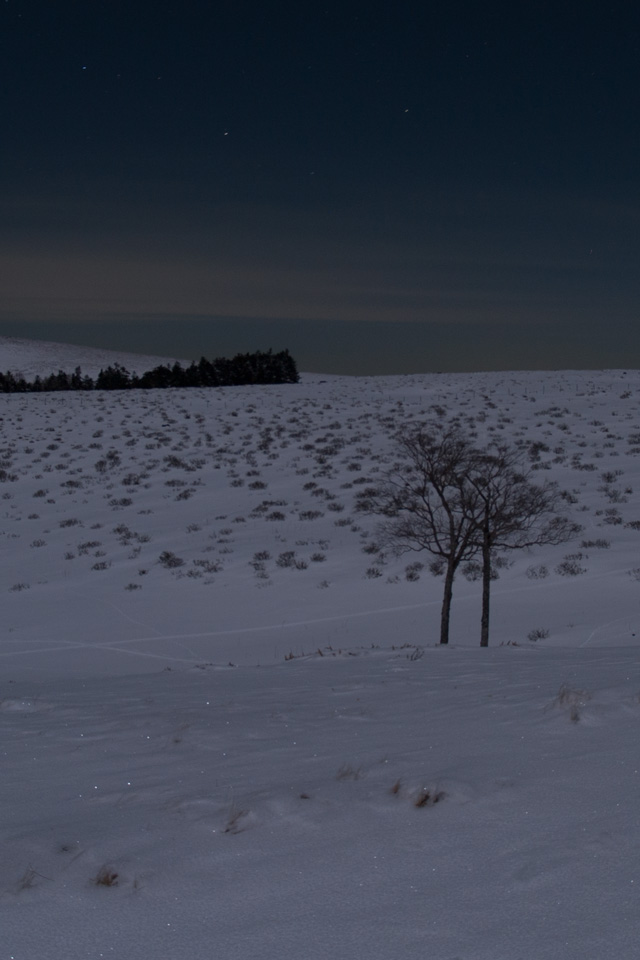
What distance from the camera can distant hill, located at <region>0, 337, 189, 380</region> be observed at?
11156 centimetres

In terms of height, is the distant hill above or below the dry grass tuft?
above

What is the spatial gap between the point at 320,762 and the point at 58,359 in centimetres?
12679

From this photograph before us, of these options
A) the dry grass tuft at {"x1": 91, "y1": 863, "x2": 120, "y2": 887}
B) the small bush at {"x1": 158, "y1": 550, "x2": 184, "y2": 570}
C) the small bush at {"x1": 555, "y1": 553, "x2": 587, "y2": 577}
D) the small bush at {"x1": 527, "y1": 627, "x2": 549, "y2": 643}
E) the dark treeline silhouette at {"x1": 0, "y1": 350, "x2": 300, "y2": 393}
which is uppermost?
the dark treeline silhouette at {"x1": 0, "y1": 350, "x2": 300, "y2": 393}

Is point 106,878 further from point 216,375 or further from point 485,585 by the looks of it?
point 216,375

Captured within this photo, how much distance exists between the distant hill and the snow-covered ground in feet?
315

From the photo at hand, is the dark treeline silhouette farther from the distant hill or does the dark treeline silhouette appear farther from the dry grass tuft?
the dry grass tuft

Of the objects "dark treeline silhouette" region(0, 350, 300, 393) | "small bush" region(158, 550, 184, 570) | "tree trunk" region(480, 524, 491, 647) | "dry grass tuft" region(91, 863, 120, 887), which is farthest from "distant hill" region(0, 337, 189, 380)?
"dry grass tuft" region(91, 863, 120, 887)

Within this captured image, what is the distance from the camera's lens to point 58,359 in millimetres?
122312

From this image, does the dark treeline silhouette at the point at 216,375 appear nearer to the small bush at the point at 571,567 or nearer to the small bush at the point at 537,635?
the small bush at the point at 571,567

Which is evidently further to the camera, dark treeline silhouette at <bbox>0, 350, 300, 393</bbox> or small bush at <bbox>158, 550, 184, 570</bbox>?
dark treeline silhouette at <bbox>0, 350, 300, 393</bbox>

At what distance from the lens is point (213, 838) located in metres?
3.12

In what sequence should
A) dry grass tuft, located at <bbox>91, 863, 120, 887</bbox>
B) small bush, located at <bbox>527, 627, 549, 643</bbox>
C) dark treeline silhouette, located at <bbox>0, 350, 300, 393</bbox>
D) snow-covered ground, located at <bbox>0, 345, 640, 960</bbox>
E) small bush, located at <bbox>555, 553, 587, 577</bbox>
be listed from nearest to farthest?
snow-covered ground, located at <bbox>0, 345, 640, 960</bbox> → dry grass tuft, located at <bbox>91, 863, 120, 887</bbox> → small bush, located at <bbox>527, 627, 549, 643</bbox> → small bush, located at <bbox>555, 553, 587, 577</bbox> → dark treeline silhouette, located at <bbox>0, 350, 300, 393</bbox>

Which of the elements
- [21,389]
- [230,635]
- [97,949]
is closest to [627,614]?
[230,635]

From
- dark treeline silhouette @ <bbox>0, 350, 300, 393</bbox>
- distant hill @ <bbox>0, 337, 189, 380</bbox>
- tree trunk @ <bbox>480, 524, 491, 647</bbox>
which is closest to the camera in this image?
tree trunk @ <bbox>480, 524, 491, 647</bbox>
